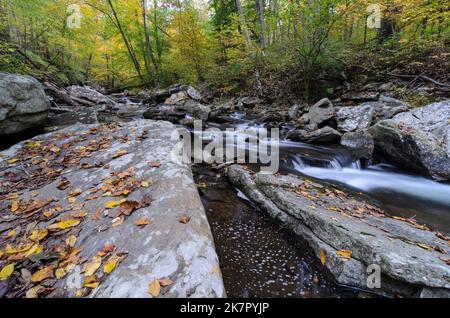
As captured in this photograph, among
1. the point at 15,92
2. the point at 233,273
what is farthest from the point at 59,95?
the point at 233,273

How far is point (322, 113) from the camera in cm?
789

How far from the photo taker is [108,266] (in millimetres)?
1664

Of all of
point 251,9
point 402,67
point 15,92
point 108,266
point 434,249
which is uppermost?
point 251,9

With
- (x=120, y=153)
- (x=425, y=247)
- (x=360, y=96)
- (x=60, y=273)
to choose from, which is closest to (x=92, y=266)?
(x=60, y=273)

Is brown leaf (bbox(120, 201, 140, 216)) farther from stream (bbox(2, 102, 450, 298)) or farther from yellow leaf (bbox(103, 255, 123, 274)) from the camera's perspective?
stream (bbox(2, 102, 450, 298))

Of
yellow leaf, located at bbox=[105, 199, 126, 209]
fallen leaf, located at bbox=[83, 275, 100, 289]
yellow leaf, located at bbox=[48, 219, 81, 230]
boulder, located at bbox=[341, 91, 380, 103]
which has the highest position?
boulder, located at bbox=[341, 91, 380, 103]

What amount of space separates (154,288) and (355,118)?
745 cm

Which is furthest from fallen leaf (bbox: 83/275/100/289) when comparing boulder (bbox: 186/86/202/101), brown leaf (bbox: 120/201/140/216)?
boulder (bbox: 186/86/202/101)

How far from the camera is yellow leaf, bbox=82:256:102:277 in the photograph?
1647 mm

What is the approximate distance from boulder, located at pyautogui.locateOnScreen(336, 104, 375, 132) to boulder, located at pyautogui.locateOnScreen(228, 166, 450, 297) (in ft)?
13.9

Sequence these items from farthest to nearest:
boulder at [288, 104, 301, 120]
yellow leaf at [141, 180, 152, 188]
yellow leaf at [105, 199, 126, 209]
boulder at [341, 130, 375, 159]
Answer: boulder at [288, 104, 301, 120]
boulder at [341, 130, 375, 159]
yellow leaf at [141, 180, 152, 188]
yellow leaf at [105, 199, 126, 209]
